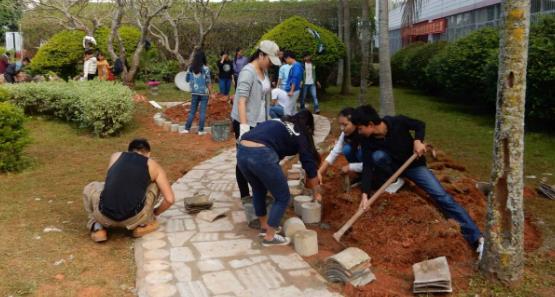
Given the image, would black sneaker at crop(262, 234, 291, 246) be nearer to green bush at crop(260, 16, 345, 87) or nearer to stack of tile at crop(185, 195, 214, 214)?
stack of tile at crop(185, 195, 214, 214)

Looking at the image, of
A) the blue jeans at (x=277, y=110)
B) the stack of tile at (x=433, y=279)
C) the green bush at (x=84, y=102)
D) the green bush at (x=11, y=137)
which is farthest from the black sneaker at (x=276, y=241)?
the green bush at (x=84, y=102)

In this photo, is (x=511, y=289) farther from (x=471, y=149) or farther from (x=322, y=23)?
(x=322, y=23)

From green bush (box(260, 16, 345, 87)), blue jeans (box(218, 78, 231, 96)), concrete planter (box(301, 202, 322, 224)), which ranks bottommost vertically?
concrete planter (box(301, 202, 322, 224))

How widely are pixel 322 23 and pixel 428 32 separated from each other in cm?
500

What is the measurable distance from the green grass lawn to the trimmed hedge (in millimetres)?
466

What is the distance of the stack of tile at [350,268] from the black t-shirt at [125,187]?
185 centimetres

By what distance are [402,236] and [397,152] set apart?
769mm

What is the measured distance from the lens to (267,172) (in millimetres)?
4227

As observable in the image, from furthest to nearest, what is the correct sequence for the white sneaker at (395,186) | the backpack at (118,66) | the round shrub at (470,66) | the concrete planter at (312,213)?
the backpack at (118,66) < the round shrub at (470,66) < the concrete planter at (312,213) < the white sneaker at (395,186)

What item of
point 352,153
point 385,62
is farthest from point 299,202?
point 385,62

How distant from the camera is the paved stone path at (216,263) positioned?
3.76m

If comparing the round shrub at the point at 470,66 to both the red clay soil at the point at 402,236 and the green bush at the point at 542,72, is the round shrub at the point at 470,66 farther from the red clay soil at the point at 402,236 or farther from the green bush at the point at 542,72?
the red clay soil at the point at 402,236

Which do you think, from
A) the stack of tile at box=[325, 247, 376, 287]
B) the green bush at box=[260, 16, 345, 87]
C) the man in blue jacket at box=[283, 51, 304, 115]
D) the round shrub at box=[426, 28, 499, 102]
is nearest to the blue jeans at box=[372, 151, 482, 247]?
the stack of tile at box=[325, 247, 376, 287]

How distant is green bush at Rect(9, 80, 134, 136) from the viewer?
9.70 m
